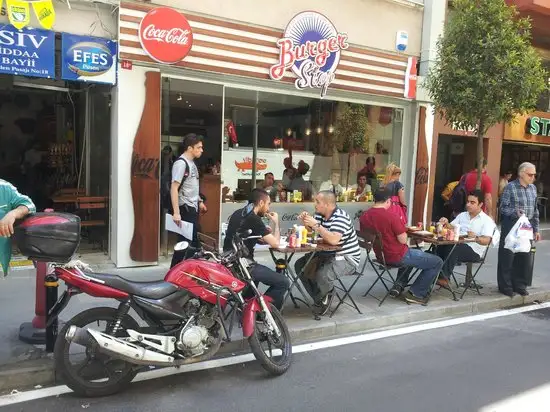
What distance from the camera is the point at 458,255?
685 cm

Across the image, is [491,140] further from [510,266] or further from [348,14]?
[510,266]

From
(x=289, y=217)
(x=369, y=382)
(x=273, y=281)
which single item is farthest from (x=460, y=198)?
(x=369, y=382)

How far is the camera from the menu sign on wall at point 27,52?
20.5 feet

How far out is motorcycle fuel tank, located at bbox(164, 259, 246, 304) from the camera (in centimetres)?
390

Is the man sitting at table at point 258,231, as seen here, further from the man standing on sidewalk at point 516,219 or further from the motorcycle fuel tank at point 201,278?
the man standing on sidewalk at point 516,219

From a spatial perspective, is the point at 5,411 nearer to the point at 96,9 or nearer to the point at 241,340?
the point at 241,340

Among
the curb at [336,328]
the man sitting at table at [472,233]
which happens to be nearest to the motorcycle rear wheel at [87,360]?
the curb at [336,328]

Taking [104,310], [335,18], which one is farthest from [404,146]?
[104,310]

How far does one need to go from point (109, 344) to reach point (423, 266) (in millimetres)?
→ 3987

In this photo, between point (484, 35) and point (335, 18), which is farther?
point (335, 18)

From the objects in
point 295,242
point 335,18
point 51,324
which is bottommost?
point 51,324

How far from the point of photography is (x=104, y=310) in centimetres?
371

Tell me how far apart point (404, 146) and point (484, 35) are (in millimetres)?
3823

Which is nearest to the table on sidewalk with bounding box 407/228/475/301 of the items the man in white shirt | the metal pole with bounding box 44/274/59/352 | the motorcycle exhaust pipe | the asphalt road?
the asphalt road
